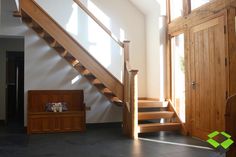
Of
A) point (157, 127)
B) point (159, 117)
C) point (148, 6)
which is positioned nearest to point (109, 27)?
point (148, 6)

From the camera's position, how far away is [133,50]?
6.96 meters

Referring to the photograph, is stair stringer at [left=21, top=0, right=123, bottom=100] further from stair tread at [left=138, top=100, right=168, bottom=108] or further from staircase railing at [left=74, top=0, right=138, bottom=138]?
stair tread at [left=138, top=100, right=168, bottom=108]

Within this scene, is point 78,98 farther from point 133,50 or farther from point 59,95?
point 133,50

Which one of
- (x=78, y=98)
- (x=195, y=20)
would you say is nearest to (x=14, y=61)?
(x=78, y=98)

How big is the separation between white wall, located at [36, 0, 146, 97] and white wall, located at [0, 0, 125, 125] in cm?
70

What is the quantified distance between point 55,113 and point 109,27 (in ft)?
8.46

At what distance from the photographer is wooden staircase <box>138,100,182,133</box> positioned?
5465 millimetres

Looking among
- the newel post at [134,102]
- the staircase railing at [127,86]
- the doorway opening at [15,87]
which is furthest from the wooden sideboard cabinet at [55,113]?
the doorway opening at [15,87]

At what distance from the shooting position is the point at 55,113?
578 centimetres

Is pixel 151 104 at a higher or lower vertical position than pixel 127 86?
lower

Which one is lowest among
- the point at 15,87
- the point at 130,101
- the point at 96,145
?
the point at 96,145

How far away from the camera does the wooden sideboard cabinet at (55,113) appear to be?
18.8 ft

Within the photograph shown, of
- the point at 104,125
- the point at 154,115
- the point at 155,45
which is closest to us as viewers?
the point at 154,115

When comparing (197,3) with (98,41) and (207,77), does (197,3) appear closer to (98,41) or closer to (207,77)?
(207,77)
